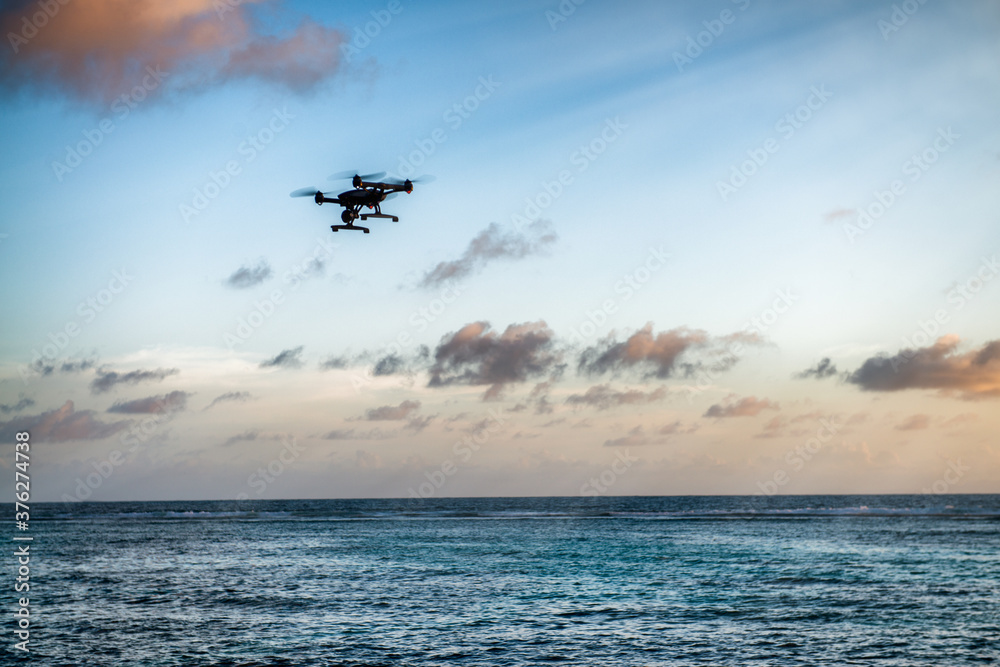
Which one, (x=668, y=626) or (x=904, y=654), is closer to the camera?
(x=904, y=654)

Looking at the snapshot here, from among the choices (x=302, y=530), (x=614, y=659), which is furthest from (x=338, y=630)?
(x=302, y=530)

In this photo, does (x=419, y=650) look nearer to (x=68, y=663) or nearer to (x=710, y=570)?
(x=68, y=663)

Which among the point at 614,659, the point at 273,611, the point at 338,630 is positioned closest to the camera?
the point at 614,659

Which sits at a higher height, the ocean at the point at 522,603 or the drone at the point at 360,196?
the drone at the point at 360,196

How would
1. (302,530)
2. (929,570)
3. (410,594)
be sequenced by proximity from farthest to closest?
(302,530)
(929,570)
(410,594)

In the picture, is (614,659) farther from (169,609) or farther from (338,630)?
(169,609)

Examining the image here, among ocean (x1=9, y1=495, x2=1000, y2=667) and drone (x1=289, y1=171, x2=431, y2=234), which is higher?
drone (x1=289, y1=171, x2=431, y2=234)
